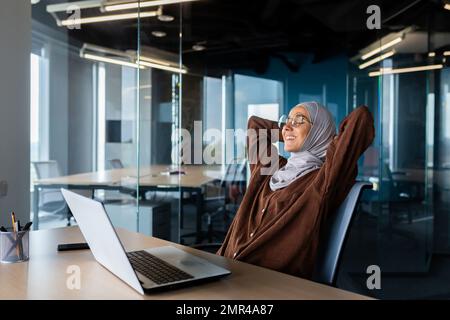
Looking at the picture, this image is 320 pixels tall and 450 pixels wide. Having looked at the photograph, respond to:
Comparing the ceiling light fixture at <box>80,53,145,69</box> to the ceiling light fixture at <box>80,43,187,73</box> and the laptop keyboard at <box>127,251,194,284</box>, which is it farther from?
the laptop keyboard at <box>127,251,194,284</box>

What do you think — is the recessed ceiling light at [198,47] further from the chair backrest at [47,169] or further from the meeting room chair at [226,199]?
the chair backrest at [47,169]

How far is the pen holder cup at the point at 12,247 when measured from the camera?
1.29 m

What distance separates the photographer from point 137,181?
4.03 meters

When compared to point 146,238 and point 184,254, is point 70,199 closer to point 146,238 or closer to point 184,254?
point 184,254

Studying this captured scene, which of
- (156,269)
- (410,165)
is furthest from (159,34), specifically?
(156,269)

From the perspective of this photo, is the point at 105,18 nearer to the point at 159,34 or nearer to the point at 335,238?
the point at 159,34

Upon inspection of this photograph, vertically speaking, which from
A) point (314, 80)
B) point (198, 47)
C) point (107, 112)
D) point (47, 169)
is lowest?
point (47, 169)

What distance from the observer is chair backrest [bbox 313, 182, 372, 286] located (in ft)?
4.64

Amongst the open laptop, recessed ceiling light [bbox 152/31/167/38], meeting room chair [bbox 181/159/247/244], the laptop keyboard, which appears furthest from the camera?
recessed ceiling light [bbox 152/31/167/38]

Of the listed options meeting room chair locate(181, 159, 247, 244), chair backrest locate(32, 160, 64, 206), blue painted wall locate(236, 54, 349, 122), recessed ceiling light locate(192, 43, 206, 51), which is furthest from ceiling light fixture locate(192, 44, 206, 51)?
chair backrest locate(32, 160, 64, 206)

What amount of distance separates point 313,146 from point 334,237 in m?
0.46

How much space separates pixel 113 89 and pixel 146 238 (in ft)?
12.3

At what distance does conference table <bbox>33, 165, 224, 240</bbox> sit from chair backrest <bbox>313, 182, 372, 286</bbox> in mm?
2575

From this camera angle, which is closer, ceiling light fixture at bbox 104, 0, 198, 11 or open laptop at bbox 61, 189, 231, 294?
open laptop at bbox 61, 189, 231, 294
